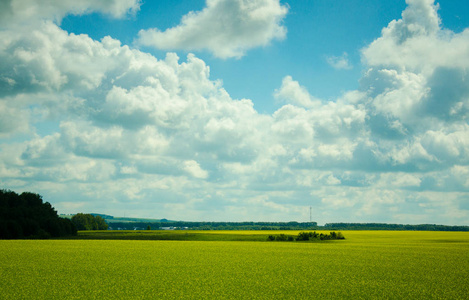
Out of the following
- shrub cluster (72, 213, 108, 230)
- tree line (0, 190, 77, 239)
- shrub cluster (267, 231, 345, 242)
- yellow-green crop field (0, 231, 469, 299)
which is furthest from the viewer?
shrub cluster (72, 213, 108, 230)

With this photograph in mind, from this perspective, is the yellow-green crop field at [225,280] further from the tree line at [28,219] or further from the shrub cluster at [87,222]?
the shrub cluster at [87,222]

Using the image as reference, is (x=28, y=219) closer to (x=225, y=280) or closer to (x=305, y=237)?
(x=305, y=237)

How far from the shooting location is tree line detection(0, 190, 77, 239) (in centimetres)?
9731

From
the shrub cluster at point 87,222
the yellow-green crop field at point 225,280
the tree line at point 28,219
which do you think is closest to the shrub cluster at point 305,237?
the tree line at point 28,219

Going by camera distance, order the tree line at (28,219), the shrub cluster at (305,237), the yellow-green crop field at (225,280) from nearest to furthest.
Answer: the yellow-green crop field at (225,280), the tree line at (28,219), the shrub cluster at (305,237)

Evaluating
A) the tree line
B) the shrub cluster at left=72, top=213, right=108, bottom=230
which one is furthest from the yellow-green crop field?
the shrub cluster at left=72, top=213, right=108, bottom=230

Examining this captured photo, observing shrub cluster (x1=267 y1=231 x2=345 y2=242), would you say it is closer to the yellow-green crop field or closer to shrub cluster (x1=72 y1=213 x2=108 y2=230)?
the yellow-green crop field

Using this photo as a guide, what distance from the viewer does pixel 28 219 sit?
342 ft

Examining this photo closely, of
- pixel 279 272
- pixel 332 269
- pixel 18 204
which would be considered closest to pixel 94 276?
pixel 279 272

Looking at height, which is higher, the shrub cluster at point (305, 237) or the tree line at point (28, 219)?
the tree line at point (28, 219)

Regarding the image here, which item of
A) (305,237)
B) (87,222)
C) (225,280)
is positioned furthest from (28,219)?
(225,280)

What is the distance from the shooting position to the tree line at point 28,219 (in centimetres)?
9731

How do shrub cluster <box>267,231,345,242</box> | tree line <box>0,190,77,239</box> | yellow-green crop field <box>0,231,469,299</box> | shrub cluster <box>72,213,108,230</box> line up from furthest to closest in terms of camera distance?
shrub cluster <box>72,213,108,230</box>
shrub cluster <box>267,231,345,242</box>
tree line <box>0,190,77,239</box>
yellow-green crop field <box>0,231,469,299</box>

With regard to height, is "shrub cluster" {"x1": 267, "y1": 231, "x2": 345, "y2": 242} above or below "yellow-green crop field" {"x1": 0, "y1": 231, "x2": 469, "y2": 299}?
below
